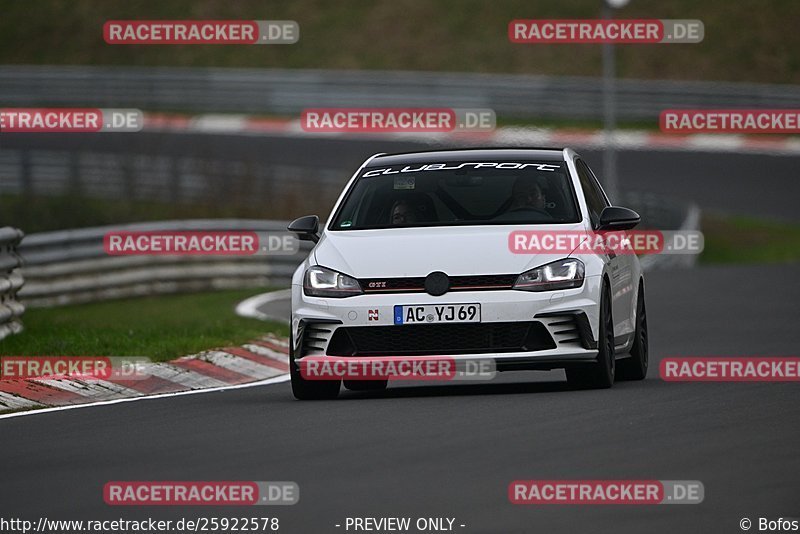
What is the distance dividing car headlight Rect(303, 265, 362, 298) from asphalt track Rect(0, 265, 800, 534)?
0.67 metres

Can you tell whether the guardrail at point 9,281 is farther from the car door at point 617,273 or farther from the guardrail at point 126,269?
the guardrail at point 126,269

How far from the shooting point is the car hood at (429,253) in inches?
443

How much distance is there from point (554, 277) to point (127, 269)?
45.5 ft

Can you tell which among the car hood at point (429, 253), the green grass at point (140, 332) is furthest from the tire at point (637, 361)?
the green grass at point (140, 332)

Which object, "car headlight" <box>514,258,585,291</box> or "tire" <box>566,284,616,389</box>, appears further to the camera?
"tire" <box>566,284,616,389</box>

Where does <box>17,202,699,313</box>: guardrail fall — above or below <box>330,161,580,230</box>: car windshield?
below

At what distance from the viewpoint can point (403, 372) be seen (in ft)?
36.5

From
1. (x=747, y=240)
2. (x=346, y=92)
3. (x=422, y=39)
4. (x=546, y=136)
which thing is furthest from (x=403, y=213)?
(x=422, y=39)

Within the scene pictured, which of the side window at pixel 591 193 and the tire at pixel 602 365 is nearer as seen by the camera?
the tire at pixel 602 365

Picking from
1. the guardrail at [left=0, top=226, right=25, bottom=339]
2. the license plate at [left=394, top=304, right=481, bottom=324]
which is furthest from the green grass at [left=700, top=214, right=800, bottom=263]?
the license plate at [left=394, top=304, right=481, bottom=324]

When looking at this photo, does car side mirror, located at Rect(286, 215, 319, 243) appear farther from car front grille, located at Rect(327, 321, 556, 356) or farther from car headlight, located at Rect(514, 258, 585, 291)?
car headlight, located at Rect(514, 258, 585, 291)

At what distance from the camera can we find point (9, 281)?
1533 cm

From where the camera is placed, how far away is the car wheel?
456 inches

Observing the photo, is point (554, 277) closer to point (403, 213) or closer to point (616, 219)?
point (616, 219)
